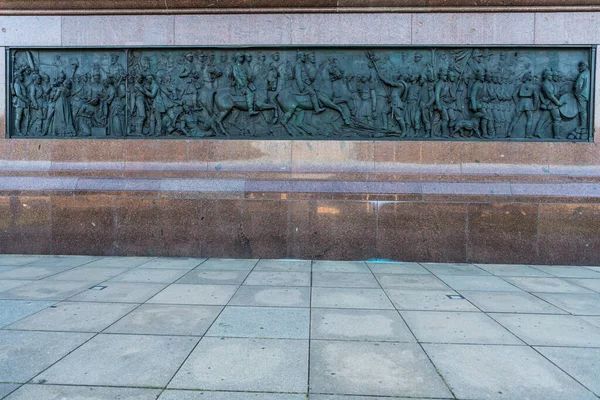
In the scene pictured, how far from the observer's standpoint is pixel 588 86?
891cm

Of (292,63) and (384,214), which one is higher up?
(292,63)

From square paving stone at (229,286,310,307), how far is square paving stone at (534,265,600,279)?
217 inches

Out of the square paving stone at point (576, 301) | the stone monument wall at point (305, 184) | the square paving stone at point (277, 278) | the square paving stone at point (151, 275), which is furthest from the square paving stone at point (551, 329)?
the square paving stone at point (151, 275)

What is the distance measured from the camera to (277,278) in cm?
686

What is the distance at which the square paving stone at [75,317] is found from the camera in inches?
172

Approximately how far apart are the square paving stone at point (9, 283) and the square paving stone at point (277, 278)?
391cm

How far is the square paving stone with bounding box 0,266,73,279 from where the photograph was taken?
6.73 m

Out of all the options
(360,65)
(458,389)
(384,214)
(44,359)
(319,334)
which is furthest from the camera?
(360,65)

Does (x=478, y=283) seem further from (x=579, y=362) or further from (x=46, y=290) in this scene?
(x=46, y=290)

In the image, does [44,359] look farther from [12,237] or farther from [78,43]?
[78,43]

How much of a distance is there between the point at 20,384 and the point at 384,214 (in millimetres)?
7206

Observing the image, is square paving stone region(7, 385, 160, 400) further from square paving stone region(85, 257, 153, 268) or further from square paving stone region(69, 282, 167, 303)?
square paving stone region(85, 257, 153, 268)

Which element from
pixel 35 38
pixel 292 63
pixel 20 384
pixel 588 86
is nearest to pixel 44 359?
pixel 20 384

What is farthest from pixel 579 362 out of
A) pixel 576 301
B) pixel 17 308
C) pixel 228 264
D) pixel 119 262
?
pixel 119 262
